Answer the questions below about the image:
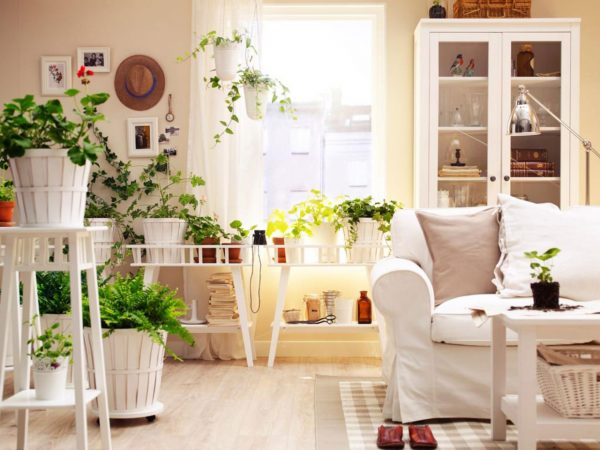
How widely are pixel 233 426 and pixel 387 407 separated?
65 centimetres

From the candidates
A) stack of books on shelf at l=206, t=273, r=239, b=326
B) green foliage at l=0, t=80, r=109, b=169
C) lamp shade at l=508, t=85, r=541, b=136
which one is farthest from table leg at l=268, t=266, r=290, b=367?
green foliage at l=0, t=80, r=109, b=169

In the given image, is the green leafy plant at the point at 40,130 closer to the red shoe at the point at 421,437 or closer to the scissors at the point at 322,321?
the red shoe at the point at 421,437

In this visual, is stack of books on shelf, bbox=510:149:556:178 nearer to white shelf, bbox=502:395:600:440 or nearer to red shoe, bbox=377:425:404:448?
red shoe, bbox=377:425:404:448

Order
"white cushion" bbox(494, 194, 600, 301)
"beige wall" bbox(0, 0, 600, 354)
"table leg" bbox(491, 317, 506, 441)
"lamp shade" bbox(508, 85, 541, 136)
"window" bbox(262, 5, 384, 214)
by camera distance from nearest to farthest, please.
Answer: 1. "table leg" bbox(491, 317, 506, 441)
2. "white cushion" bbox(494, 194, 600, 301)
3. "lamp shade" bbox(508, 85, 541, 136)
4. "beige wall" bbox(0, 0, 600, 354)
5. "window" bbox(262, 5, 384, 214)

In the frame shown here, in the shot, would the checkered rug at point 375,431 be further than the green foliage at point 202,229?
No

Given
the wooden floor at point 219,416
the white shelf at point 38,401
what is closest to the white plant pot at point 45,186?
the white shelf at point 38,401

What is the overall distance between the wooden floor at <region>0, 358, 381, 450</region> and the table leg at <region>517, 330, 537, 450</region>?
81 centimetres

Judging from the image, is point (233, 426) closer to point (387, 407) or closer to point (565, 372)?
point (387, 407)

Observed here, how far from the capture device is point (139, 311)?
3227 millimetres

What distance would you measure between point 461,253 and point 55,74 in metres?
2.92

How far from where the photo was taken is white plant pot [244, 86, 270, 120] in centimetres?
470

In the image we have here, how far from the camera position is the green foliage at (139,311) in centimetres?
317

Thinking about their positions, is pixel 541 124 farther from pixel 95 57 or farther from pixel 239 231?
pixel 95 57

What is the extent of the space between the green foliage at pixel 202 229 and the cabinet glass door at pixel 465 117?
50.1 inches
